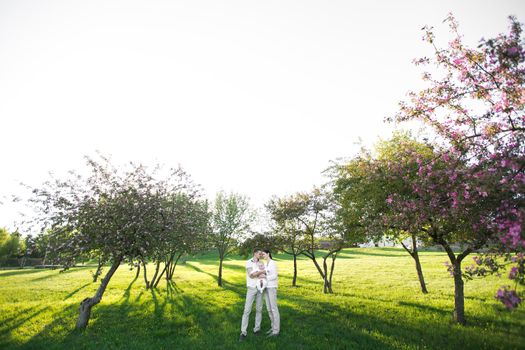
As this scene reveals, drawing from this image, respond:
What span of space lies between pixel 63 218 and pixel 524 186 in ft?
56.4

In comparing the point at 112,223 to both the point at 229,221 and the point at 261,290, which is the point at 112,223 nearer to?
the point at 261,290

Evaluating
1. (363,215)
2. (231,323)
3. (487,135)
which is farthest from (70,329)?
(487,135)

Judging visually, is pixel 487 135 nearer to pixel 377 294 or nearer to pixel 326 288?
pixel 377 294

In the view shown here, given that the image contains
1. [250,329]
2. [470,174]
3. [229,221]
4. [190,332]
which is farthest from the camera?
[229,221]

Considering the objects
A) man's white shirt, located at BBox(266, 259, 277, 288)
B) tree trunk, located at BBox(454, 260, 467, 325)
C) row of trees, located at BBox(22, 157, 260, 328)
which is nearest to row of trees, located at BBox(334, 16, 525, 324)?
tree trunk, located at BBox(454, 260, 467, 325)

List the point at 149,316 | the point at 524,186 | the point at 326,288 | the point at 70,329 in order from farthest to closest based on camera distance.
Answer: the point at 326,288
the point at 149,316
the point at 70,329
the point at 524,186

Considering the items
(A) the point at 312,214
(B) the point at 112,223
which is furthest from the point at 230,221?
(B) the point at 112,223

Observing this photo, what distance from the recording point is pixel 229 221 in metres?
30.7

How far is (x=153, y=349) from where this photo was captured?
9.89 m

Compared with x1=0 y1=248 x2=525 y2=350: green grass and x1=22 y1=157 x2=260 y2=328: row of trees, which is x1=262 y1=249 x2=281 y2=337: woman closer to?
x1=0 y1=248 x2=525 y2=350: green grass

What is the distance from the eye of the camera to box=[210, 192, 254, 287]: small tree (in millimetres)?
29828

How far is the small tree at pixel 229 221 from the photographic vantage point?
29828mm

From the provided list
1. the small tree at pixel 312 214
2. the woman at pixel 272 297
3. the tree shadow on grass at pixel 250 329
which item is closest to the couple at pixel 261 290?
the woman at pixel 272 297

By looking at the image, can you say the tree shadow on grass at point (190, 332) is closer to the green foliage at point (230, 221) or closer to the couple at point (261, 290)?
the couple at point (261, 290)
